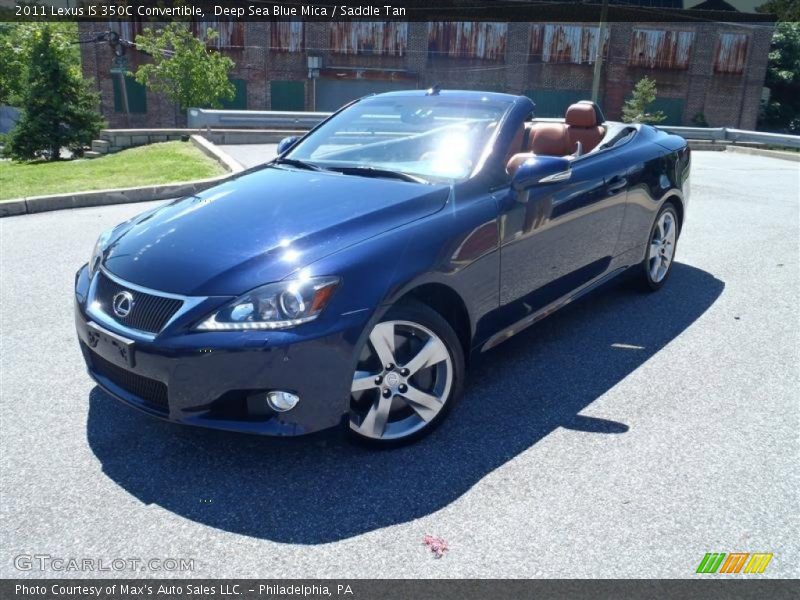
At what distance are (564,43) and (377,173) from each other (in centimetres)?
3891

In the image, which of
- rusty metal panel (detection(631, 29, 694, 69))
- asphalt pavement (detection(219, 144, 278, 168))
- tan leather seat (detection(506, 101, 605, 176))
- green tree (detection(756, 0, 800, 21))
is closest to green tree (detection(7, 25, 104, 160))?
asphalt pavement (detection(219, 144, 278, 168))

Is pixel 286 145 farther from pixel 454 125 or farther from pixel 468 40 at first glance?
pixel 468 40

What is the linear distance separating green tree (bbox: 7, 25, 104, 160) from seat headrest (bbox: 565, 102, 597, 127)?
17.9 m

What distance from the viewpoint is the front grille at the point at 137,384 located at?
9.56 ft

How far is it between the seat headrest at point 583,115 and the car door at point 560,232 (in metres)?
0.71

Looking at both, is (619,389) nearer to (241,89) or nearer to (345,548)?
(345,548)

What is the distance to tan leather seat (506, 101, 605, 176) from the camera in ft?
17.5

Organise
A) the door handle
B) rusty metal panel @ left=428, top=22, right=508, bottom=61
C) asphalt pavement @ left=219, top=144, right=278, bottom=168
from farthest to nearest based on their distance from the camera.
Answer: rusty metal panel @ left=428, top=22, right=508, bottom=61 < asphalt pavement @ left=219, top=144, right=278, bottom=168 < the door handle

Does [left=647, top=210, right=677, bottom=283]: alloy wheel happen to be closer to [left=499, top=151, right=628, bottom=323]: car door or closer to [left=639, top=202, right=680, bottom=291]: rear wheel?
[left=639, top=202, right=680, bottom=291]: rear wheel

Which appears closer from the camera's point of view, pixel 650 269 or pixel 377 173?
pixel 377 173

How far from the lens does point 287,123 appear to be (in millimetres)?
20266

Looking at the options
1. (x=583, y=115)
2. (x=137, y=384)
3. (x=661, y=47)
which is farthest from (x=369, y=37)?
(x=137, y=384)

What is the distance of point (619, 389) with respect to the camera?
3.94 m

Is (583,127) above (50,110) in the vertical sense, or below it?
above
